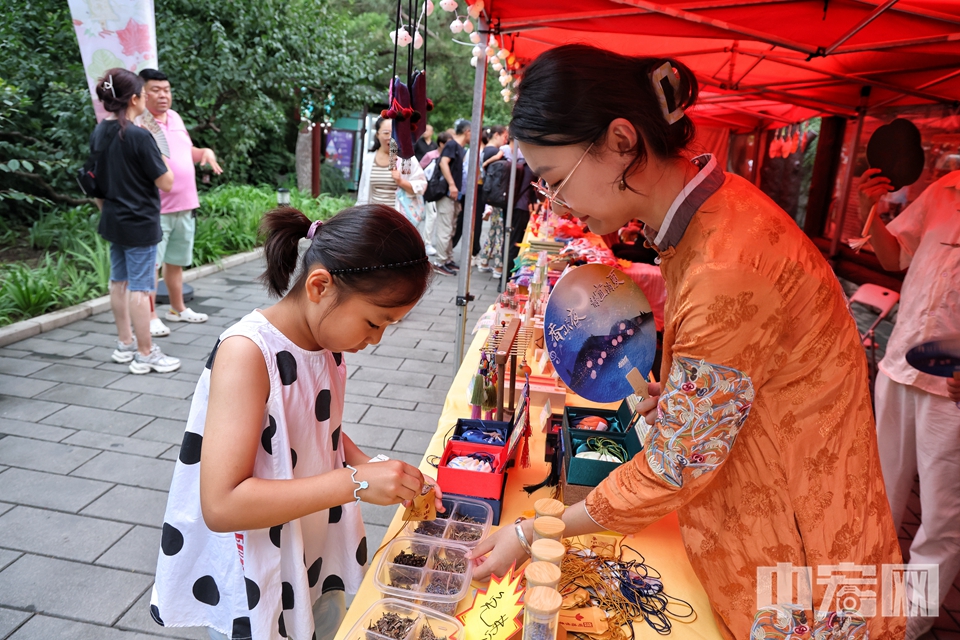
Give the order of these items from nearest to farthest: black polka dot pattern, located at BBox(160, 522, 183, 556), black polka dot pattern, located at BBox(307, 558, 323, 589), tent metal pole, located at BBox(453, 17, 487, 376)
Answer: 1. black polka dot pattern, located at BBox(160, 522, 183, 556)
2. black polka dot pattern, located at BBox(307, 558, 323, 589)
3. tent metal pole, located at BBox(453, 17, 487, 376)

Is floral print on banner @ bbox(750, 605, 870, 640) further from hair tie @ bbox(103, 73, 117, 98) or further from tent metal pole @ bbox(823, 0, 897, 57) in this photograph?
hair tie @ bbox(103, 73, 117, 98)

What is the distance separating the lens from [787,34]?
305 centimetres

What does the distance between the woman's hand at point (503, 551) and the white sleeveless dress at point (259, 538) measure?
0.38m

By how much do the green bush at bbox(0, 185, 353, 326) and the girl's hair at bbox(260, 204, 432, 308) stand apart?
2618 millimetres

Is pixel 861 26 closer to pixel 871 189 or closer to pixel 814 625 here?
pixel 871 189

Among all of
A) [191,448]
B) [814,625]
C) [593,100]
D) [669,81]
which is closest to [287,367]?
[191,448]

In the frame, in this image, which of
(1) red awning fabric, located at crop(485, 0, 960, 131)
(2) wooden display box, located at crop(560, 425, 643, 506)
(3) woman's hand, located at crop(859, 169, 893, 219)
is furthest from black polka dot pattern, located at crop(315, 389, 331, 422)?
(3) woman's hand, located at crop(859, 169, 893, 219)

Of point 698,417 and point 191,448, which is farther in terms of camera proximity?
point 191,448

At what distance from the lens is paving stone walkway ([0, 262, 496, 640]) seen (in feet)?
7.29

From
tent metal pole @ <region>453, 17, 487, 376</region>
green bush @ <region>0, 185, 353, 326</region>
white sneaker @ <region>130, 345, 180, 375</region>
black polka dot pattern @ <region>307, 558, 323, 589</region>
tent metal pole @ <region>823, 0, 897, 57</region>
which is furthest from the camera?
green bush @ <region>0, 185, 353, 326</region>

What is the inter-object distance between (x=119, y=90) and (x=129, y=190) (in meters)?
0.61

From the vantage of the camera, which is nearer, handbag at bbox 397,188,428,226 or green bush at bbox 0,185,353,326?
green bush at bbox 0,185,353,326

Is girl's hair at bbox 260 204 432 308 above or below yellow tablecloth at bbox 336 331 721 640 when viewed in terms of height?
above

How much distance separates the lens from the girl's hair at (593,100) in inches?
39.2
